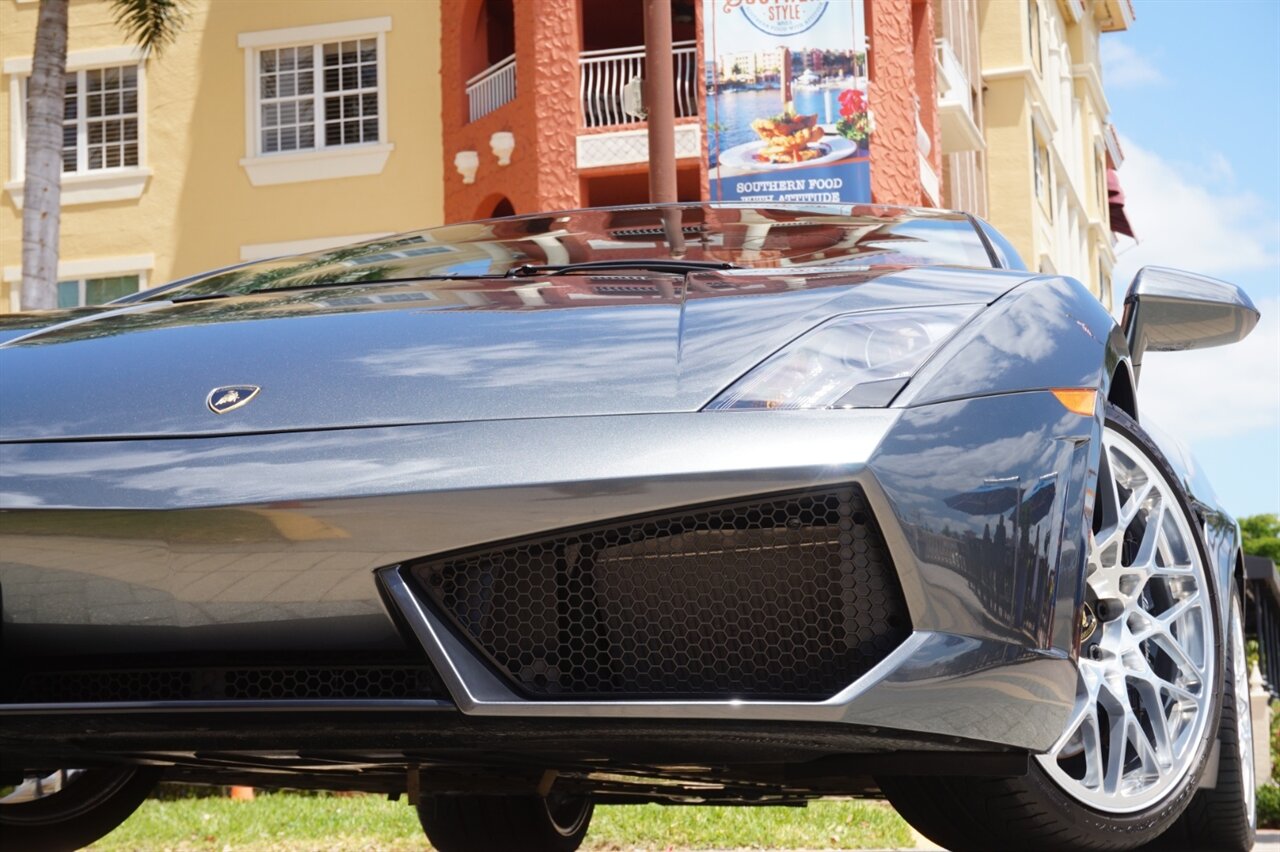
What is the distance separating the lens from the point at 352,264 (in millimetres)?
3471

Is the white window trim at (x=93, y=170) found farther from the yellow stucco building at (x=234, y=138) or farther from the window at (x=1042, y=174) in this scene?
the window at (x=1042, y=174)

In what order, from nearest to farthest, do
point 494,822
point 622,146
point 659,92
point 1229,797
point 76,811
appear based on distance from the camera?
point 1229,797 < point 76,811 < point 494,822 < point 659,92 < point 622,146

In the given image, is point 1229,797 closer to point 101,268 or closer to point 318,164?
point 318,164

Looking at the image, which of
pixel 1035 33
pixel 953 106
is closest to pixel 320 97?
pixel 953 106

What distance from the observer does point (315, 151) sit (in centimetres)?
2145

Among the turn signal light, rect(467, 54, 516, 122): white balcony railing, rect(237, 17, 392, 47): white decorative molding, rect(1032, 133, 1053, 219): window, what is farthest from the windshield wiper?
rect(1032, 133, 1053, 219): window

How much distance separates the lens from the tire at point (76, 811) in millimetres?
3361

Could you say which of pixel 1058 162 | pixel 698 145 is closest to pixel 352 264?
pixel 698 145

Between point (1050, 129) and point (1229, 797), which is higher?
point (1050, 129)

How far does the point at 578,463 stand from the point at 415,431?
0.25m

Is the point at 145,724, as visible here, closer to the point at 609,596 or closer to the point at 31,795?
the point at 609,596

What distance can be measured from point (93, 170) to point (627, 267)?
21172 millimetres

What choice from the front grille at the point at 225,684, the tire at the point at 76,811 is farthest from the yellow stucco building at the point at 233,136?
the front grille at the point at 225,684

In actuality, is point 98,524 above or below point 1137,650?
above
